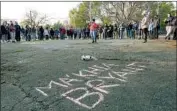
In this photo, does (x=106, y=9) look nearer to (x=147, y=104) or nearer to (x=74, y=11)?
(x=74, y=11)

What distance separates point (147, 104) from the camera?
6121 mm

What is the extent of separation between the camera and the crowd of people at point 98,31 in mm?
18469

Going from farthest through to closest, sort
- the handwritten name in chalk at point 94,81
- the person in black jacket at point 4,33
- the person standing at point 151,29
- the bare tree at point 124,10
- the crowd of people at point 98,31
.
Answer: the bare tree at point 124,10 < the person standing at point 151,29 < the person in black jacket at point 4,33 < the crowd of people at point 98,31 < the handwritten name in chalk at point 94,81

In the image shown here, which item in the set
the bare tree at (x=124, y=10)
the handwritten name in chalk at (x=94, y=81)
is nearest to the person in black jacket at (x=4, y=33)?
the handwritten name in chalk at (x=94, y=81)

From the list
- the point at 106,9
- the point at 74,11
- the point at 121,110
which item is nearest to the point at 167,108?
the point at 121,110

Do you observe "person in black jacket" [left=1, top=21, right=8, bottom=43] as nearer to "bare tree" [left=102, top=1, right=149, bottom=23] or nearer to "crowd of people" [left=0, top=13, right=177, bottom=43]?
"crowd of people" [left=0, top=13, right=177, bottom=43]

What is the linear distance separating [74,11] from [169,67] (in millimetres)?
57377

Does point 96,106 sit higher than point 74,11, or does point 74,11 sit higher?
point 74,11

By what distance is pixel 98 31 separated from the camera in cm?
2659

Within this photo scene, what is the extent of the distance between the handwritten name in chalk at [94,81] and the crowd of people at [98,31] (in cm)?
793

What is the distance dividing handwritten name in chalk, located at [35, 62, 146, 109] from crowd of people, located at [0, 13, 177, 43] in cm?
793

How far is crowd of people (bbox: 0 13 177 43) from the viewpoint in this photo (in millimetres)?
18469

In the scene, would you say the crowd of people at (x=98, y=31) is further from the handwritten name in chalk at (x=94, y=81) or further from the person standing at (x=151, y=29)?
the handwritten name in chalk at (x=94, y=81)

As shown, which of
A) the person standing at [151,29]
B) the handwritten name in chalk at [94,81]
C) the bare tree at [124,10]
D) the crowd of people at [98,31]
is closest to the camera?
the handwritten name in chalk at [94,81]
